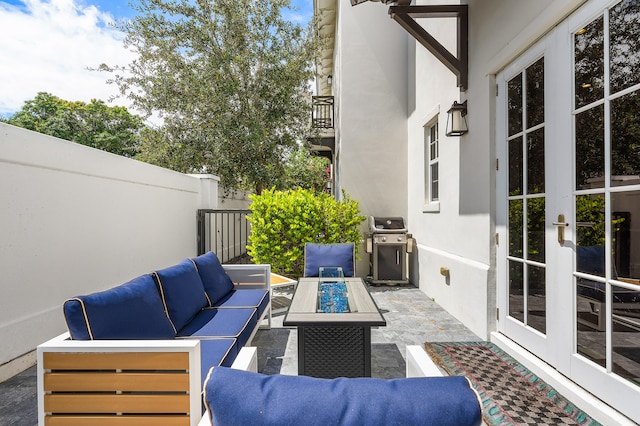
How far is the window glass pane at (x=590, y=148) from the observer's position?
7.04 feet

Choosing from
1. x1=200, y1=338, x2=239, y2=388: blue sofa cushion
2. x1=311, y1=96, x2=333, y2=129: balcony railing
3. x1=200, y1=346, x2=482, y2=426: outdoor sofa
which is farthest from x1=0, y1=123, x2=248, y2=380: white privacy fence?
x1=311, y1=96, x2=333, y2=129: balcony railing

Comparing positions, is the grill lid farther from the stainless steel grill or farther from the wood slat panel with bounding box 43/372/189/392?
the wood slat panel with bounding box 43/372/189/392

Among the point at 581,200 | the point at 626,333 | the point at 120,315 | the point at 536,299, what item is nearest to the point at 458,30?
the point at 581,200

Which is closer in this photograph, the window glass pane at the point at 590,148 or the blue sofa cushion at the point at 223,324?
the window glass pane at the point at 590,148

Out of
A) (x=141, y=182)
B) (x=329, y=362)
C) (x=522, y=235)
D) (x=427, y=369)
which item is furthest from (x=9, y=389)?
(x=522, y=235)

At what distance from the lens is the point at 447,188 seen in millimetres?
4594

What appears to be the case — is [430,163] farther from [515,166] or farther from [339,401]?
[339,401]

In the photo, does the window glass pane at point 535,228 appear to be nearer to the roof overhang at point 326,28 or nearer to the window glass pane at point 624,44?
the window glass pane at point 624,44

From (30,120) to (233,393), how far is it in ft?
112

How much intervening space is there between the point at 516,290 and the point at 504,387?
934mm

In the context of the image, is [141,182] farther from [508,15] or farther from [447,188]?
[508,15]

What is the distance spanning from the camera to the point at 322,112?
9.69 metres

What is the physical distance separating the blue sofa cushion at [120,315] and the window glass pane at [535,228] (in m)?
2.81

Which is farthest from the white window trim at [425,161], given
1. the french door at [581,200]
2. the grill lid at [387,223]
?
the french door at [581,200]
